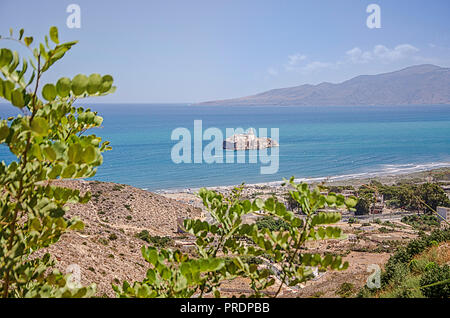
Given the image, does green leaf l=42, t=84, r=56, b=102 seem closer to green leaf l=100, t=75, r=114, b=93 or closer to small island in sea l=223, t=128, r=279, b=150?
green leaf l=100, t=75, r=114, b=93

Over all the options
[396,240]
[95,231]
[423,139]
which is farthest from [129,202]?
[423,139]

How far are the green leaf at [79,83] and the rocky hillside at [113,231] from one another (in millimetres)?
7883

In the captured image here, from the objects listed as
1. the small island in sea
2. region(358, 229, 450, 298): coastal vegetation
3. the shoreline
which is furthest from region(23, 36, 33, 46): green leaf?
the small island in sea

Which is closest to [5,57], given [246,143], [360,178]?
[360,178]

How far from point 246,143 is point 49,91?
220ft

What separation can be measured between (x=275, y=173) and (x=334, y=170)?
7.27m

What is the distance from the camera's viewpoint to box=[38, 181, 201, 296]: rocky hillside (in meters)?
12.2

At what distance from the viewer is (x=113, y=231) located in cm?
1877

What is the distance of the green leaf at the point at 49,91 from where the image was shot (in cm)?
107

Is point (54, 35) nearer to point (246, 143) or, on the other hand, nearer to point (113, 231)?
point (113, 231)

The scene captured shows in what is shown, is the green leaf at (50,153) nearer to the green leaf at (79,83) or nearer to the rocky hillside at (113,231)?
the green leaf at (79,83)

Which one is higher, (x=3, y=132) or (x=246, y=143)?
(x=3, y=132)

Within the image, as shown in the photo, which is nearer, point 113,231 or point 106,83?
point 106,83
